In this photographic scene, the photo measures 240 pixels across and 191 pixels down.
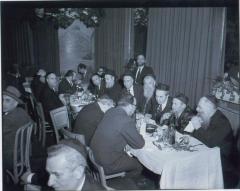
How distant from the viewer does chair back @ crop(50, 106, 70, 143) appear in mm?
2407

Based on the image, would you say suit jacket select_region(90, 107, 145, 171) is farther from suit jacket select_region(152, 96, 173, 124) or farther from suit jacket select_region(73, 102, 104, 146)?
suit jacket select_region(152, 96, 173, 124)

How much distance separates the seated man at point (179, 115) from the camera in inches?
86.6

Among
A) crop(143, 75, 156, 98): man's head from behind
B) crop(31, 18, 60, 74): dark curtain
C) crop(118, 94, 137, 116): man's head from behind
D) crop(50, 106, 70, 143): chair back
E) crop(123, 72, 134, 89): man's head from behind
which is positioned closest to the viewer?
crop(31, 18, 60, 74): dark curtain

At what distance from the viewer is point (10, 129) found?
185 centimetres

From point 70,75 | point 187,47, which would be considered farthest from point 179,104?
point 70,75

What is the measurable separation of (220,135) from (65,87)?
1.46 metres

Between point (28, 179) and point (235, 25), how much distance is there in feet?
4.90

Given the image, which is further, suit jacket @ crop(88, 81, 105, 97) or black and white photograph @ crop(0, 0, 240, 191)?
suit jacket @ crop(88, 81, 105, 97)

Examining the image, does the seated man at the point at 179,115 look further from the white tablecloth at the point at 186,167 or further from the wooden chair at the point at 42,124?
the wooden chair at the point at 42,124

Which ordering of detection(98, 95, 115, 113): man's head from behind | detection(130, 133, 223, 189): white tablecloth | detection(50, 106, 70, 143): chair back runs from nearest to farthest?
detection(130, 133, 223, 189): white tablecloth → detection(98, 95, 115, 113): man's head from behind → detection(50, 106, 70, 143): chair back

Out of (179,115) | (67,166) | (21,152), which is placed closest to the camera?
(67,166)

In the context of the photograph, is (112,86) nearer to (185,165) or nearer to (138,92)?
(138,92)

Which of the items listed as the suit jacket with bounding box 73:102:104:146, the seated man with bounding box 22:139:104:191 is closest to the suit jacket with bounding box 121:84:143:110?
the suit jacket with bounding box 73:102:104:146

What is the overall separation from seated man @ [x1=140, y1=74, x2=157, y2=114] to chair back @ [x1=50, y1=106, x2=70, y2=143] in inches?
26.7
